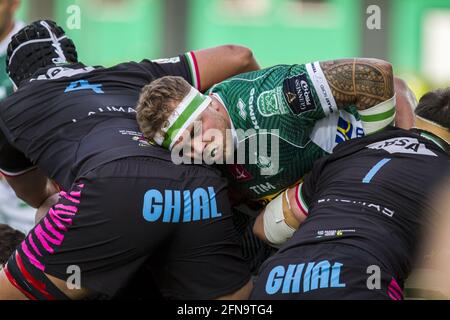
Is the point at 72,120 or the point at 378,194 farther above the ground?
the point at 72,120

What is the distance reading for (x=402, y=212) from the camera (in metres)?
2.52

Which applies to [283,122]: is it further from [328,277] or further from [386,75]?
[328,277]

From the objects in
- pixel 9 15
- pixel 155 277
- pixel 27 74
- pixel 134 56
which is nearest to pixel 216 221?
pixel 155 277

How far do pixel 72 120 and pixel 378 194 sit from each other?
1042mm

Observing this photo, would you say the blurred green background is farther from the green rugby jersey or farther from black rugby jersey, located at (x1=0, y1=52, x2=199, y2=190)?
the green rugby jersey

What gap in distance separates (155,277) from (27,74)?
3.00 feet

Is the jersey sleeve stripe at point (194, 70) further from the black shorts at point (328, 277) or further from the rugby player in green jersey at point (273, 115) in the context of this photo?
the black shorts at point (328, 277)

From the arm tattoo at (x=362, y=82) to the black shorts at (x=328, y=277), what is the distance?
0.54m

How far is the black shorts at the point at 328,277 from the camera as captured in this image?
7.50 feet

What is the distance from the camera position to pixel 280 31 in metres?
6.69

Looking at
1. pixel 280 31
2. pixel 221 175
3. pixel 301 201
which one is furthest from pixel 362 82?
pixel 280 31

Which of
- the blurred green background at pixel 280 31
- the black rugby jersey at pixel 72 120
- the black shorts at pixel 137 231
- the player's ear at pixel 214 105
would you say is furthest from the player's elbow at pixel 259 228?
the blurred green background at pixel 280 31

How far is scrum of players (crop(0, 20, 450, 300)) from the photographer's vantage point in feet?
8.17
